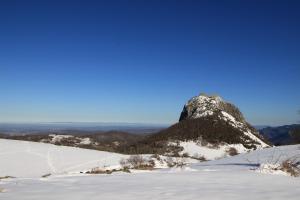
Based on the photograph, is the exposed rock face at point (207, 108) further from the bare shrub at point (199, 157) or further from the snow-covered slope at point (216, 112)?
→ the bare shrub at point (199, 157)

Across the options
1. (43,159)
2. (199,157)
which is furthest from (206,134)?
(43,159)

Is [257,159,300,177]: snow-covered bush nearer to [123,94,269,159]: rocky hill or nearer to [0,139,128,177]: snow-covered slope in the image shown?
[0,139,128,177]: snow-covered slope

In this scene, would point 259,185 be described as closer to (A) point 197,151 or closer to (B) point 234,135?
(A) point 197,151

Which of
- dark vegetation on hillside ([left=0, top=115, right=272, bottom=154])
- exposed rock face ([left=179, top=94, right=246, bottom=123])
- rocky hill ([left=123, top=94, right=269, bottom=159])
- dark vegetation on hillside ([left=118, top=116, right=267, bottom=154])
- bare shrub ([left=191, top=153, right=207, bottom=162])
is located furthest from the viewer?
exposed rock face ([left=179, top=94, right=246, bottom=123])

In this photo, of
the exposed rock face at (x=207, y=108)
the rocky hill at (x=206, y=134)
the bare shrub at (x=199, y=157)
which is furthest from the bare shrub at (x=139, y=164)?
the exposed rock face at (x=207, y=108)

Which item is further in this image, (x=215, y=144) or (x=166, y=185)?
(x=215, y=144)

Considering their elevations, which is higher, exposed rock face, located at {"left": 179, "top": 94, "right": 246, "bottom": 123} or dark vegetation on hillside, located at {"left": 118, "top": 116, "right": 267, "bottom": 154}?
exposed rock face, located at {"left": 179, "top": 94, "right": 246, "bottom": 123}

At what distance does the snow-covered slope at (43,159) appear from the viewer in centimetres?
3127

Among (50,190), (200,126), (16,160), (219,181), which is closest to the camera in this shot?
(50,190)

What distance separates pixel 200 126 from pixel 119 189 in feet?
404

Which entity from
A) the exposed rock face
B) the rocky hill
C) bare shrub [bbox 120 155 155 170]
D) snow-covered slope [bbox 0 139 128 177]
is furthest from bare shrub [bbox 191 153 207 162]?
bare shrub [bbox 120 155 155 170]

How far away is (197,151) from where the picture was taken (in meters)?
104

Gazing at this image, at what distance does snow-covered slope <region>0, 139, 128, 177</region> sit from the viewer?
103 ft

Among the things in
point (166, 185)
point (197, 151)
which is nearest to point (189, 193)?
point (166, 185)
